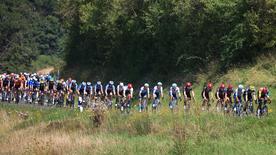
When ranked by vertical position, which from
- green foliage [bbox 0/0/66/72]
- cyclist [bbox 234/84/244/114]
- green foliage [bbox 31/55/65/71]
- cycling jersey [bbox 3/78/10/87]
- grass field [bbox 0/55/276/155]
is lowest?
grass field [bbox 0/55/276/155]

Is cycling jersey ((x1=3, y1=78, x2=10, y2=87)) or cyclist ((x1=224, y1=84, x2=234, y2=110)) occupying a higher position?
cycling jersey ((x1=3, y1=78, x2=10, y2=87))

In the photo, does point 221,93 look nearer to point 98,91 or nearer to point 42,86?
point 98,91

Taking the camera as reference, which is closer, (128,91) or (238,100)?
(238,100)

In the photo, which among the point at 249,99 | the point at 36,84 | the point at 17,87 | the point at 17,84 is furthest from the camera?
the point at 17,87

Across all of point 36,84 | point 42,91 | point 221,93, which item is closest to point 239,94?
point 221,93

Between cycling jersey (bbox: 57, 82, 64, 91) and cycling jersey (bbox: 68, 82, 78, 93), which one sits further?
cycling jersey (bbox: 57, 82, 64, 91)

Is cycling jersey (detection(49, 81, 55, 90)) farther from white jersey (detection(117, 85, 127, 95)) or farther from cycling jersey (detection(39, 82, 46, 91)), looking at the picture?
white jersey (detection(117, 85, 127, 95))

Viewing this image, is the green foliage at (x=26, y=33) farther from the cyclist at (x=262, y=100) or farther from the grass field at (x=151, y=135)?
the grass field at (x=151, y=135)

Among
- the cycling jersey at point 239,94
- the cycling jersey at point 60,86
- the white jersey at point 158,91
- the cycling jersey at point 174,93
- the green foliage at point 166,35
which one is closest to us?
the cycling jersey at point 239,94

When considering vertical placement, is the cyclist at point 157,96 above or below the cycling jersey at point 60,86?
below

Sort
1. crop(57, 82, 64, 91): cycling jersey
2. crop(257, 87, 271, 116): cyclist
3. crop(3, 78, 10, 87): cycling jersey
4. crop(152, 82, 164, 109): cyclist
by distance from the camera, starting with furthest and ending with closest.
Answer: crop(3, 78, 10, 87): cycling jersey < crop(57, 82, 64, 91): cycling jersey < crop(152, 82, 164, 109): cyclist < crop(257, 87, 271, 116): cyclist

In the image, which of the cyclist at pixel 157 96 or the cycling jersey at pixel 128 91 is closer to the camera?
the cyclist at pixel 157 96

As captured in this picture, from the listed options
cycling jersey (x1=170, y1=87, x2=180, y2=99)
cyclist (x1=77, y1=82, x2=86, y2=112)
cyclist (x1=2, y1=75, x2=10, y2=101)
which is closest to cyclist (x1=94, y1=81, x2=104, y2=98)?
cyclist (x1=77, y1=82, x2=86, y2=112)

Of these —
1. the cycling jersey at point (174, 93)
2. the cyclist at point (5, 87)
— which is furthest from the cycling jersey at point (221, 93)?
the cyclist at point (5, 87)
